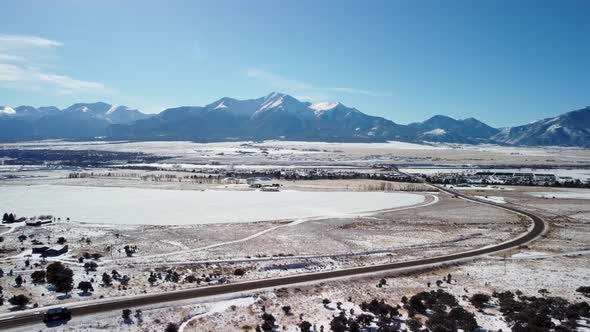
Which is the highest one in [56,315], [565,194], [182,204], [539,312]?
[539,312]

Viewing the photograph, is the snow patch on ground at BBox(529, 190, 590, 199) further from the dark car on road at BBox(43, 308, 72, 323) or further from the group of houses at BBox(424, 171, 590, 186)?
the dark car on road at BBox(43, 308, 72, 323)

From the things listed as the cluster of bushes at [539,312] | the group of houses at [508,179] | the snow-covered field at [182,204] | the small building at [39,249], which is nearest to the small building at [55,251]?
the small building at [39,249]

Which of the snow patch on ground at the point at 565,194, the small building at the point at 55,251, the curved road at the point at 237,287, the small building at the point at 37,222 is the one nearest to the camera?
the curved road at the point at 237,287

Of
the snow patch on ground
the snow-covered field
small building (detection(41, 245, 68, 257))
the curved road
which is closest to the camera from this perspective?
the curved road

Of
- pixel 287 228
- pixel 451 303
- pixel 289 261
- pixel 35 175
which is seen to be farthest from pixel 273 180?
pixel 451 303

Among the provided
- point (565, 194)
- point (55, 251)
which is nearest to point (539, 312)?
point (55, 251)

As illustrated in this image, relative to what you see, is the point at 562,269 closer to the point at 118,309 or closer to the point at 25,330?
the point at 118,309

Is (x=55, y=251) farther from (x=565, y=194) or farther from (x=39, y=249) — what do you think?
(x=565, y=194)

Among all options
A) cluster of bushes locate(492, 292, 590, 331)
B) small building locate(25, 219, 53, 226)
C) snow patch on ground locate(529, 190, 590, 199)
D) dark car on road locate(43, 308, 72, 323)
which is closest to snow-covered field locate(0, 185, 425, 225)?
small building locate(25, 219, 53, 226)

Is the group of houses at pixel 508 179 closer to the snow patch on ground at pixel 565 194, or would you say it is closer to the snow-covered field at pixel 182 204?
the snow patch on ground at pixel 565 194
